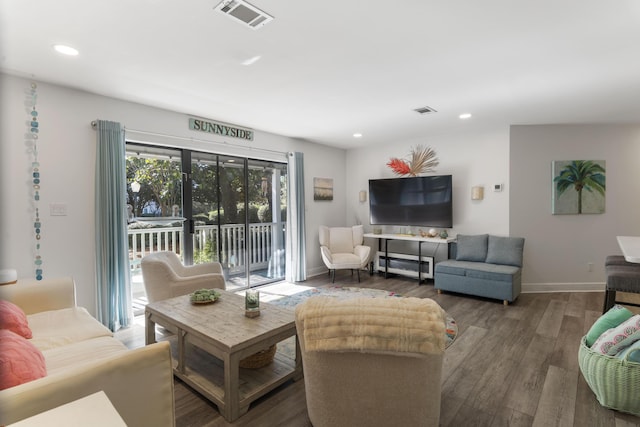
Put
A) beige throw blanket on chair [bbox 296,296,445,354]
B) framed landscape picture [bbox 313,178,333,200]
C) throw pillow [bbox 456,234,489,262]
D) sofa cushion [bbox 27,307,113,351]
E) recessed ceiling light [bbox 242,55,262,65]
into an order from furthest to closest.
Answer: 1. framed landscape picture [bbox 313,178,333,200]
2. throw pillow [bbox 456,234,489,262]
3. recessed ceiling light [bbox 242,55,262,65]
4. sofa cushion [bbox 27,307,113,351]
5. beige throw blanket on chair [bbox 296,296,445,354]

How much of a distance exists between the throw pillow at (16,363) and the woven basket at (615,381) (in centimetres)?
Result: 301

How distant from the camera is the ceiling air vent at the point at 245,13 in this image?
5.93 ft

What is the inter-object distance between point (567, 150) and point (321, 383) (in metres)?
4.86

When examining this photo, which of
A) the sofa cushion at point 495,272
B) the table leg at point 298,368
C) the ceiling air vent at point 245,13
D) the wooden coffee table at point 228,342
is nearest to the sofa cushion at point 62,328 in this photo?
the wooden coffee table at point 228,342

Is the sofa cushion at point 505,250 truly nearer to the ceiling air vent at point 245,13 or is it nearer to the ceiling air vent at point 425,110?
the ceiling air vent at point 425,110

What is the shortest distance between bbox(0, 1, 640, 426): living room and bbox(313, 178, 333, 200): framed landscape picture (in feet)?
0.40

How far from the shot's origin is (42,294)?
Answer: 2.49 meters

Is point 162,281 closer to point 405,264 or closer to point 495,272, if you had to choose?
point 405,264

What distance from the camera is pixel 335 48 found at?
2.31 m

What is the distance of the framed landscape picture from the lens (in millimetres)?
5684

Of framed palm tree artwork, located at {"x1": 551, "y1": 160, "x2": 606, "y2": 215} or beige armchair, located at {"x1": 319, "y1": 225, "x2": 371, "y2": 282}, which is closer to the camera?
framed palm tree artwork, located at {"x1": 551, "y1": 160, "x2": 606, "y2": 215}

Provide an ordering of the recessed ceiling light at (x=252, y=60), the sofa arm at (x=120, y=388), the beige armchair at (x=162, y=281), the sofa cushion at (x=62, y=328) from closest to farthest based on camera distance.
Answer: the sofa arm at (x=120, y=388)
the sofa cushion at (x=62, y=328)
the recessed ceiling light at (x=252, y=60)
the beige armchair at (x=162, y=281)

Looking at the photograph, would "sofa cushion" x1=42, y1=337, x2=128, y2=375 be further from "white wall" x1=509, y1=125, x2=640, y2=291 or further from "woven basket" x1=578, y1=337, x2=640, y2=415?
"white wall" x1=509, y1=125, x2=640, y2=291

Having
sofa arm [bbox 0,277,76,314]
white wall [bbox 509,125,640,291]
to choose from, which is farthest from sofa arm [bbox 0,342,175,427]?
white wall [bbox 509,125,640,291]
